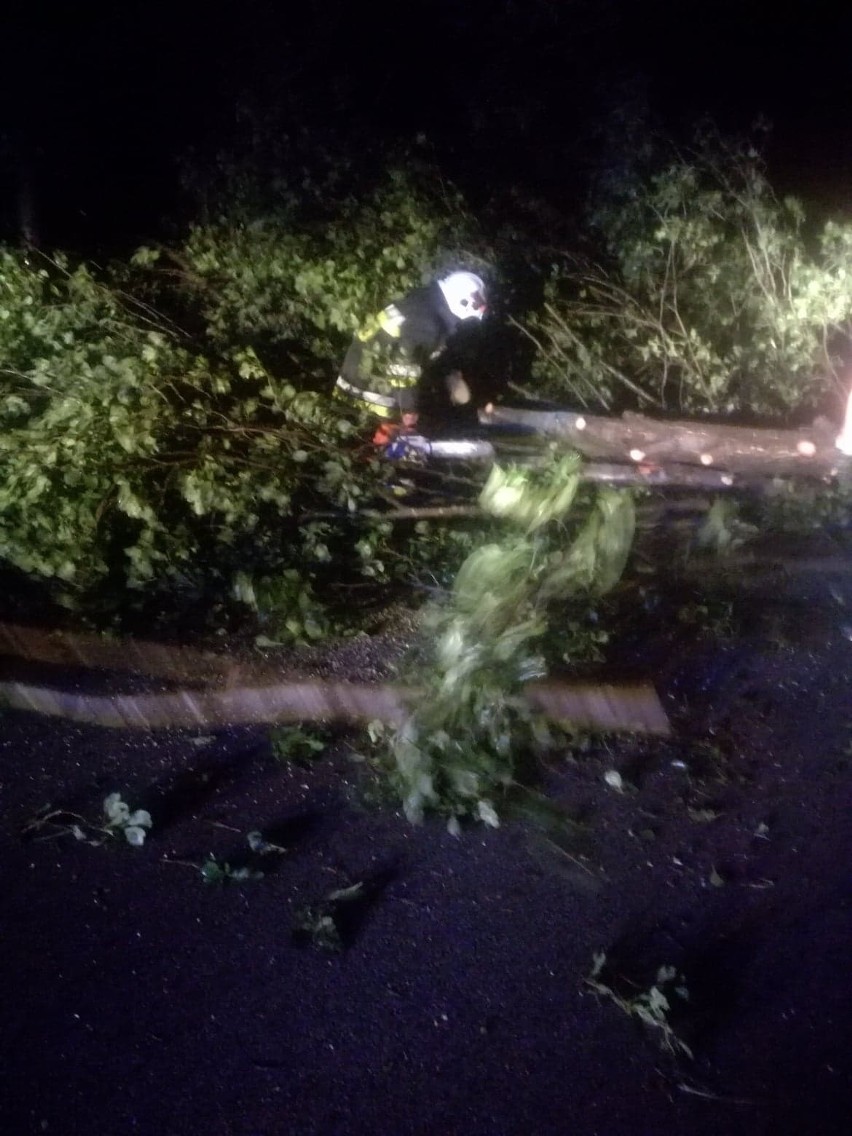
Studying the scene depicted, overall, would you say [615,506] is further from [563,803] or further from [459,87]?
[459,87]

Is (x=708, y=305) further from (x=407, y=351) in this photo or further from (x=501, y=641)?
(x=501, y=641)

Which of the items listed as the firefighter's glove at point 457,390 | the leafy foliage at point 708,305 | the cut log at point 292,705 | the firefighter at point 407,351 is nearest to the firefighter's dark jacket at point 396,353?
the firefighter at point 407,351

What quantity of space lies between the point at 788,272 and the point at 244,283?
153 inches

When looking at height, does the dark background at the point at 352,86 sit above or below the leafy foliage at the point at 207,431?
above

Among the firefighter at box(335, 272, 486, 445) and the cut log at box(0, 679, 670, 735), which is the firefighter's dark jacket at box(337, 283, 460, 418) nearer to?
the firefighter at box(335, 272, 486, 445)

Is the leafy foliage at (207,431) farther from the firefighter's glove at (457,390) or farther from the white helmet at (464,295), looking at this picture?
the white helmet at (464,295)

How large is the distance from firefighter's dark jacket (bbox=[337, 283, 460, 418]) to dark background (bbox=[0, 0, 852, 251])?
2.23 m

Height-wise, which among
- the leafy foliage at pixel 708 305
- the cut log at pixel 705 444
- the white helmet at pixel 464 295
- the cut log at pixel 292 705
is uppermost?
the leafy foliage at pixel 708 305

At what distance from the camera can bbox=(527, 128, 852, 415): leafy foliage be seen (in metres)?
5.75

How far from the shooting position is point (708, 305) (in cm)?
613

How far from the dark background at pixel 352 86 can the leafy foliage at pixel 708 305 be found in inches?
42.2

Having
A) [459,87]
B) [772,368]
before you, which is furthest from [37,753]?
[459,87]

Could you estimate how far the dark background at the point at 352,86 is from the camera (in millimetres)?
7000

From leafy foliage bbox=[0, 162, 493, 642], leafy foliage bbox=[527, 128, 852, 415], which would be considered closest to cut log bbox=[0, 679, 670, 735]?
leafy foliage bbox=[0, 162, 493, 642]
